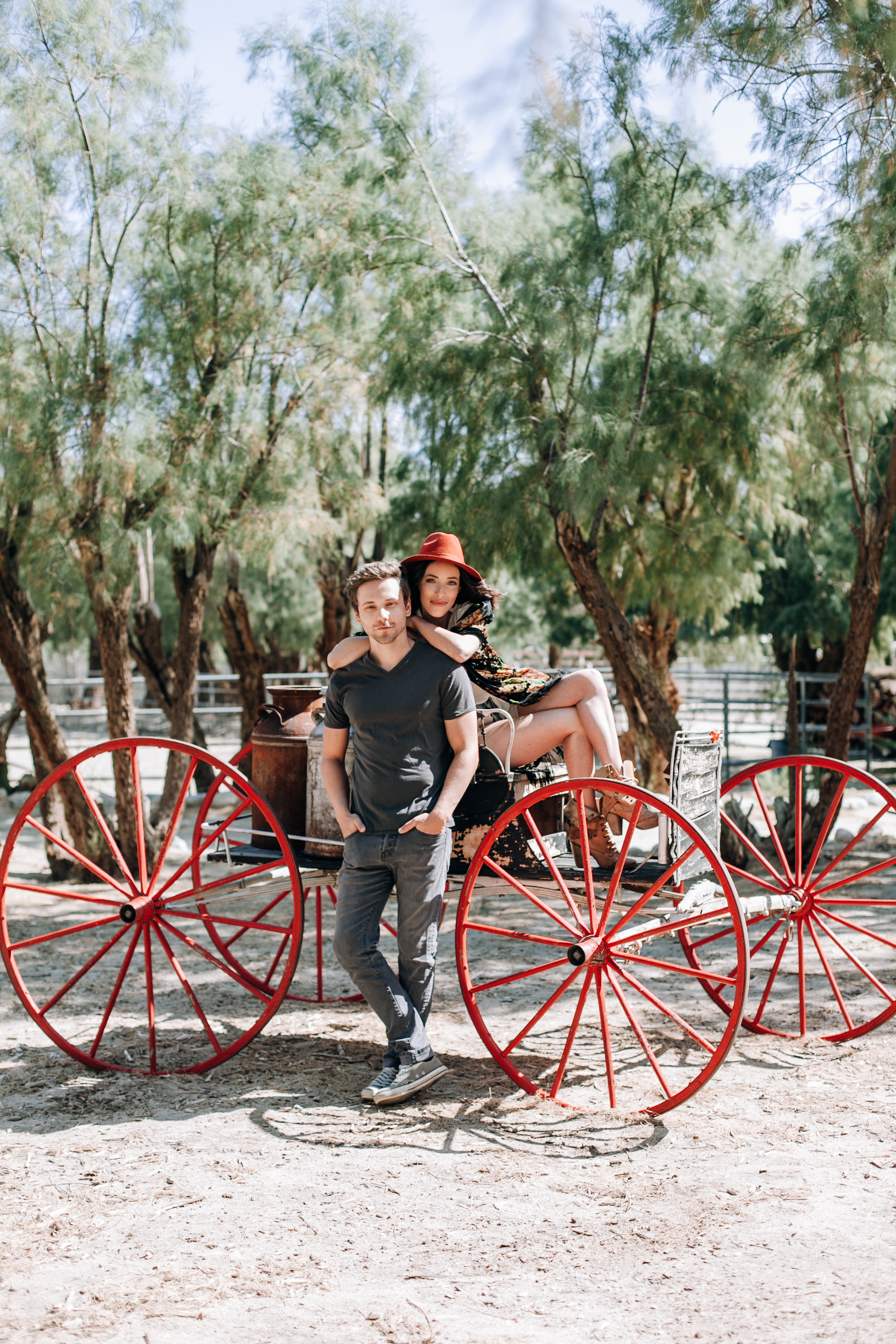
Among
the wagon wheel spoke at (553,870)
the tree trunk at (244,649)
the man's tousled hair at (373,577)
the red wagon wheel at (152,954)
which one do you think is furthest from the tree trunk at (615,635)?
the tree trunk at (244,649)

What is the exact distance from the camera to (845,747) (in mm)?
8336

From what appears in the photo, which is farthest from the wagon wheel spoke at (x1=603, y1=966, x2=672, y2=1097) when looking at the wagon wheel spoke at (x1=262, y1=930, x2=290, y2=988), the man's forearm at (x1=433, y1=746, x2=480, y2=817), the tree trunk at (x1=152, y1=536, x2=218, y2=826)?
the tree trunk at (x1=152, y1=536, x2=218, y2=826)

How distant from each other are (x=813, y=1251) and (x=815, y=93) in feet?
19.8

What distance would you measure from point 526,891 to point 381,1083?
80 cm

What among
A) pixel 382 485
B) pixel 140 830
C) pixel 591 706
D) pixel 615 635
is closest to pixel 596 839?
pixel 591 706

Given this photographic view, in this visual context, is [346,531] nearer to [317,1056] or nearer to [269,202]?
[269,202]

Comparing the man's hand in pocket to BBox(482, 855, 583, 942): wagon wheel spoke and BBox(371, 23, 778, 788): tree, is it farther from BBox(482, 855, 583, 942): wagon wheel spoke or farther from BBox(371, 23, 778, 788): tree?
BBox(371, 23, 778, 788): tree

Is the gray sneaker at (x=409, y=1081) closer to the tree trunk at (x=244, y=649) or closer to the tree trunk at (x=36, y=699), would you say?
the tree trunk at (x=36, y=699)

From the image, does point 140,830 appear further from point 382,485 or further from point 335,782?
point 382,485

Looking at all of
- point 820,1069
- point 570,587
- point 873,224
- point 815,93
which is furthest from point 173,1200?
point 570,587

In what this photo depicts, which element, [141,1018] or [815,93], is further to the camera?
[815,93]

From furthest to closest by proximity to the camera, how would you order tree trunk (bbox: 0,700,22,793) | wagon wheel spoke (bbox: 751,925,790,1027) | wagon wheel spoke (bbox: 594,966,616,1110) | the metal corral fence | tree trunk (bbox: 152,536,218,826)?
tree trunk (bbox: 0,700,22,793) → the metal corral fence → tree trunk (bbox: 152,536,218,826) → wagon wheel spoke (bbox: 751,925,790,1027) → wagon wheel spoke (bbox: 594,966,616,1110)

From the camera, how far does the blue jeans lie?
376cm

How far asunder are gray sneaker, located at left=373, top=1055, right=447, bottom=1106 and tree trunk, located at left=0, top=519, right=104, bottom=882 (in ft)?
17.4
